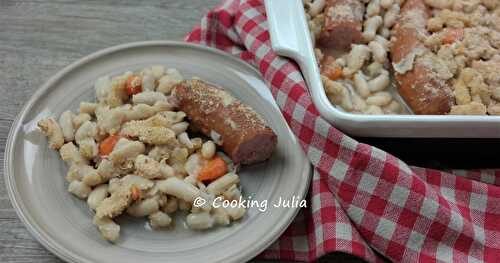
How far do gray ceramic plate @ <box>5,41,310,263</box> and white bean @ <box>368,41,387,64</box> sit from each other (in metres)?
0.24

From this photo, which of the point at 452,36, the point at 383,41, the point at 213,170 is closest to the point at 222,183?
the point at 213,170

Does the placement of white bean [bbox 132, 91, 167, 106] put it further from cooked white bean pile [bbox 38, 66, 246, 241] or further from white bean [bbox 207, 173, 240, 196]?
white bean [bbox 207, 173, 240, 196]

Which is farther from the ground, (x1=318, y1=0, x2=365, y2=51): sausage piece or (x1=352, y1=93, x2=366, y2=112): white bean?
(x1=318, y1=0, x2=365, y2=51): sausage piece

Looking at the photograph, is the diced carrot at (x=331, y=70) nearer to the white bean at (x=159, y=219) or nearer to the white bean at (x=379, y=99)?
the white bean at (x=379, y=99)

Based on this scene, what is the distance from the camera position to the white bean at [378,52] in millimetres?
1280

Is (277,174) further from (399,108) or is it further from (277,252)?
(399,108)

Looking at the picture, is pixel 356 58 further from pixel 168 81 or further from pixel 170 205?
pixel 170 205

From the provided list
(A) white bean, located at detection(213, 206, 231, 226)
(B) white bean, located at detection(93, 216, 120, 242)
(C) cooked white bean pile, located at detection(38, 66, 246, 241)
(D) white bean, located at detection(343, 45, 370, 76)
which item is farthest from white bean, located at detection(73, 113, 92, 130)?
(D) white bean, located at detection(343, 45, 370, 76)

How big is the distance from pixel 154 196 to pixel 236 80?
374 millimetres

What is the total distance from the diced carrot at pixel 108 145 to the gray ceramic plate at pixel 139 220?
77mm

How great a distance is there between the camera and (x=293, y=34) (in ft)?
3.99

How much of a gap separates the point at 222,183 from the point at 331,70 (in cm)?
35

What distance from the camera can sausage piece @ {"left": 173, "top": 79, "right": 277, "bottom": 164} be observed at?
Answer: 1121 mm

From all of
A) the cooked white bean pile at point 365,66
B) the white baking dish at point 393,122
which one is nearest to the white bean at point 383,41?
the cooked white bean pile at point 365,66
